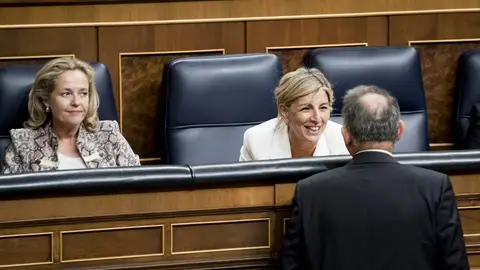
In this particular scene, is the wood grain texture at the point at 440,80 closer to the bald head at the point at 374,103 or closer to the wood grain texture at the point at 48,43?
the wood grain texture at the point at 48,43

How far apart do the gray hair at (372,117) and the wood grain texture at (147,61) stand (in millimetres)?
1091

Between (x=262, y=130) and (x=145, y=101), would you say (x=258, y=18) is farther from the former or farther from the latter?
(x=262, y=130)

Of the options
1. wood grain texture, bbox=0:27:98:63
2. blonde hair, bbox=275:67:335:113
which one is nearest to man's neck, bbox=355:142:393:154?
blonde hair, bbox=275:67:335:113

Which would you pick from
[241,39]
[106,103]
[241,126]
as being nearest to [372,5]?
[241,39]

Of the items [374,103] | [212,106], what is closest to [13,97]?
[212,106]

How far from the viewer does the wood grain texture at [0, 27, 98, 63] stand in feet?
8.78

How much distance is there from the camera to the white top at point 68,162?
8.07 ft

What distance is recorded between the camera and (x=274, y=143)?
7.96ft

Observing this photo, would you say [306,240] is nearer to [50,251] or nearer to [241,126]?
[50,251]

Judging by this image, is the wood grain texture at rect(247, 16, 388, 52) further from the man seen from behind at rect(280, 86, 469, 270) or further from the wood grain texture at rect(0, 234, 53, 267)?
the wood grain texture at rect(0, 234, 53, 267)

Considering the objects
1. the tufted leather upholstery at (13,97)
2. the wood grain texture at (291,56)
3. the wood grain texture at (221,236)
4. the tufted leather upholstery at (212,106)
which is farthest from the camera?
the wood grain texture at (291,56)

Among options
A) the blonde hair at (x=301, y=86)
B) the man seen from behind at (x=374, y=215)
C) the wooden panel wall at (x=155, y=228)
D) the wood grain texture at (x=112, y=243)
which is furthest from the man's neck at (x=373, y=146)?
the blonde hair at (x=301, y=86)

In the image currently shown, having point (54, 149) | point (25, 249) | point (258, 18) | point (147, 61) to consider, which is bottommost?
point (25, 249)

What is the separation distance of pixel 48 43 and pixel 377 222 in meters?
1.32
